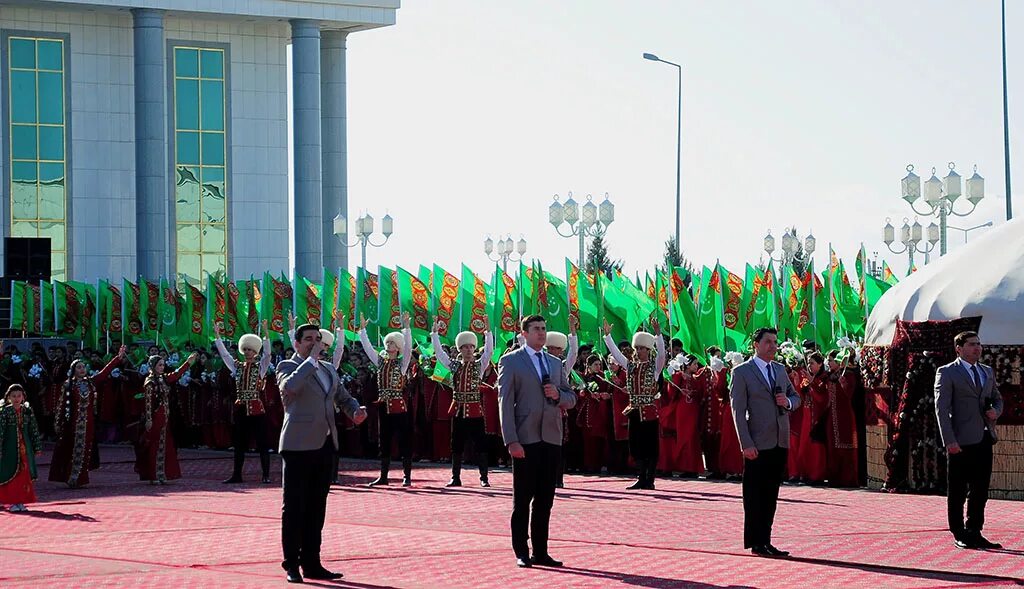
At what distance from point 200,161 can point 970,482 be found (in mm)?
51434

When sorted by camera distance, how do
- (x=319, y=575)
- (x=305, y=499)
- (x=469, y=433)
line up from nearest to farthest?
(x=319, y=575)
(x=305, y=499)
(x=469, y=433)

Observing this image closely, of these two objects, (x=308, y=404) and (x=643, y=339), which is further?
(x=643, y=339)

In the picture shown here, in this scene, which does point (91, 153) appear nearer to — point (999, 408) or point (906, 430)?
point (906, 430)

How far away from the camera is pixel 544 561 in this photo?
12.9 m

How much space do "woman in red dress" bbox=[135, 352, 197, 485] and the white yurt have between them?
868cm

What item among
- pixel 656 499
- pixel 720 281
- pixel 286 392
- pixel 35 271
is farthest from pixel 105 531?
pixel 35 271

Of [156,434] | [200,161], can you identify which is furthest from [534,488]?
[200,161]

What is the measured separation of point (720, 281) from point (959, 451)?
1213 cm

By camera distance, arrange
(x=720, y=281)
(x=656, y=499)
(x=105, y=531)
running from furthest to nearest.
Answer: (x=720, y=281), (x=656, y=499), (x=105, y=531)

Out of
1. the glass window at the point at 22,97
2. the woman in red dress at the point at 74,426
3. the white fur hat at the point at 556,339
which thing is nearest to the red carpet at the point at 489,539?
the woman in red dress at the point at 74,426

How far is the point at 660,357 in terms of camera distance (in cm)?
2156

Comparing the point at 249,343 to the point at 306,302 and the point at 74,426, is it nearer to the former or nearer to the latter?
the point at 74,426

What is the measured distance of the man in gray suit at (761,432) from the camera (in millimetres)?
13430

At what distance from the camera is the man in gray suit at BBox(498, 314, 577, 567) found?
1311 centimetres
